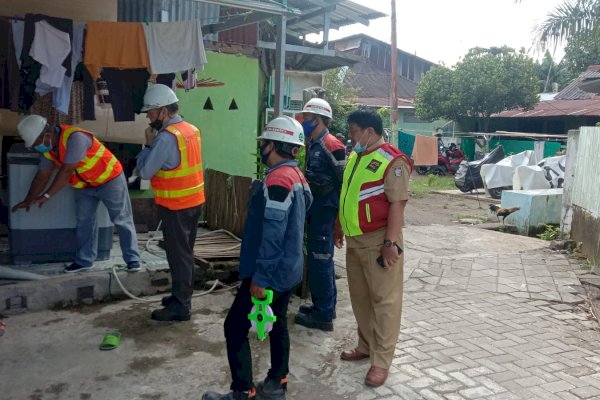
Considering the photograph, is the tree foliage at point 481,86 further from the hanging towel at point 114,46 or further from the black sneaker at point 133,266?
the black sneaker at point 133,266

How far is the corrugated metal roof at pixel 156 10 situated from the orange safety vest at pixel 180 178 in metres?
3.35

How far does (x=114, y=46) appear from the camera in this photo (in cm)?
581

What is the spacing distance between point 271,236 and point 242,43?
6.43 metres

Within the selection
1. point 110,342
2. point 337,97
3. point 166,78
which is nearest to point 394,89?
point 337,97

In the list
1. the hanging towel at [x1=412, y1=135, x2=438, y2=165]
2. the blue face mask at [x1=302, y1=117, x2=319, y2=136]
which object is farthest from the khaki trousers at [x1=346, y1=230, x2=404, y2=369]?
the hanging towel at [x1=412, y1=135, x2=438, y2=165]

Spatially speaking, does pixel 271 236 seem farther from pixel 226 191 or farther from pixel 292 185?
pixel 226 191

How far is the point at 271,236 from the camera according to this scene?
308 centimetres

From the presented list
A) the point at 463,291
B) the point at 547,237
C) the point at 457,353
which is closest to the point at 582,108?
the point at 547,237

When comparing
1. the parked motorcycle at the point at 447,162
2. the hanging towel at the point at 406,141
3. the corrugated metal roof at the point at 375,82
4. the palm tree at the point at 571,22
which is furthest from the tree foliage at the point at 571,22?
the corrugated metal roof at the point at 375,82

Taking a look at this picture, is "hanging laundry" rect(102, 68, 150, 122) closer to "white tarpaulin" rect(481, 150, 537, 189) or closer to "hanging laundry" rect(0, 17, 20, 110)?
"hanging laundry" rect(0, 17, 20, 110)

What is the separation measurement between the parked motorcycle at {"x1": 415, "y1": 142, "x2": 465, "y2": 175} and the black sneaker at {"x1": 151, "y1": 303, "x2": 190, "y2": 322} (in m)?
20.4

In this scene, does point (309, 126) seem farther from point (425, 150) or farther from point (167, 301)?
point (425, 150)

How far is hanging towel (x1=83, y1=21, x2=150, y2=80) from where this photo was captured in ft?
18.8

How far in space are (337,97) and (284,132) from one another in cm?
2084
